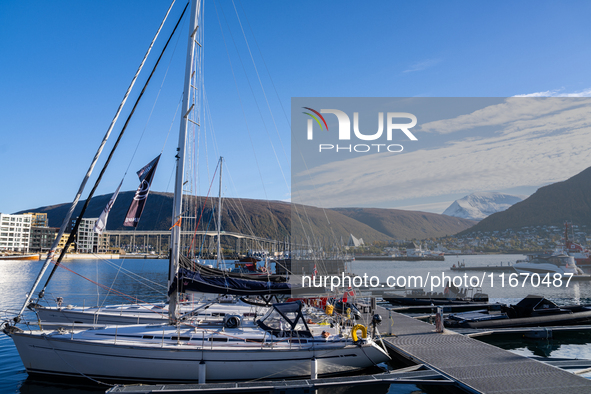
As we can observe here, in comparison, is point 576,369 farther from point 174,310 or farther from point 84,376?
point 84,376

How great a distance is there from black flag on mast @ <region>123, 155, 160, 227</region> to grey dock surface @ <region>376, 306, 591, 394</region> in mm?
11822

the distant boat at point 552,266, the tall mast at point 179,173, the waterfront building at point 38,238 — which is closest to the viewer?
the tall mast at point 179,173

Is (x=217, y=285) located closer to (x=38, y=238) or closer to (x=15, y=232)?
(x=15, y=232)

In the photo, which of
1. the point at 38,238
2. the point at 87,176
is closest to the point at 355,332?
the point at 87,176

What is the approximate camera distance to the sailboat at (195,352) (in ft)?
38.9

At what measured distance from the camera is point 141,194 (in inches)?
528

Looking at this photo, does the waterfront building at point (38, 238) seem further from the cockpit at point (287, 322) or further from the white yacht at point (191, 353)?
the cockpit at point (287, 322)

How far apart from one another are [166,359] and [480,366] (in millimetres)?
10861

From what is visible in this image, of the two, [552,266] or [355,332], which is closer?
[355,332]

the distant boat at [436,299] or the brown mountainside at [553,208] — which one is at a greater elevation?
the brown mountainside at [553,208]

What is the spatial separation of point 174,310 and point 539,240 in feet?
555

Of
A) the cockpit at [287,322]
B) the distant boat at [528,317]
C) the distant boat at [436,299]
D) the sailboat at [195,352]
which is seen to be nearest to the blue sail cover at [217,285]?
the sailboat at [195,352]

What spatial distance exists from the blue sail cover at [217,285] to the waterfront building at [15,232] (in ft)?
607

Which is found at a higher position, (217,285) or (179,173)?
(179,173)
